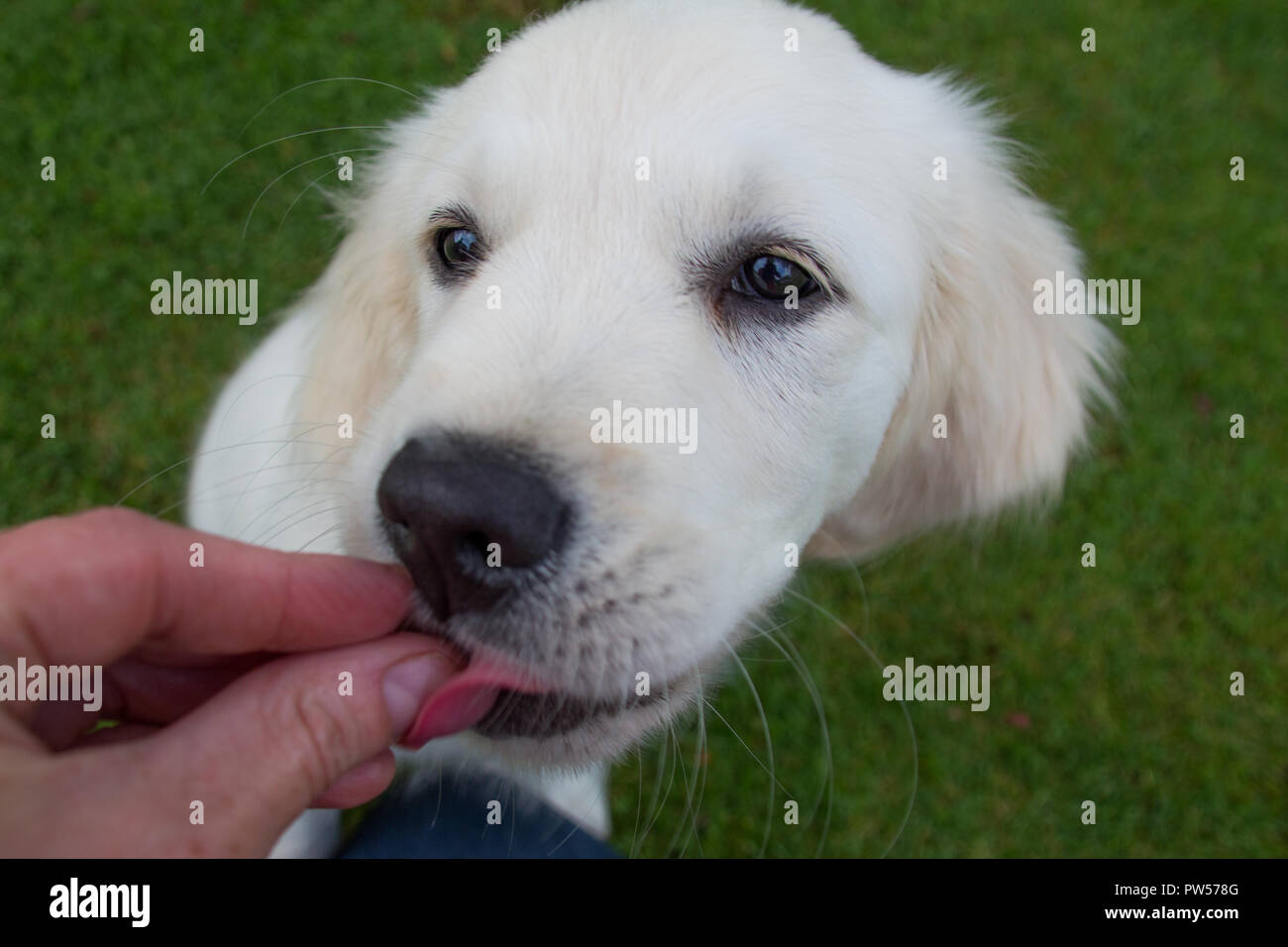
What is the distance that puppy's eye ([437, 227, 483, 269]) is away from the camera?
211cm

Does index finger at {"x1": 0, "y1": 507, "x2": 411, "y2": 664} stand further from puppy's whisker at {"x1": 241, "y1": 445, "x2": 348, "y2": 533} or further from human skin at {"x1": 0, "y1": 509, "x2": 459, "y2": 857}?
puppy's whisker at {"x1": 241, "y1": 445, "x2": 348, "y2": 533}

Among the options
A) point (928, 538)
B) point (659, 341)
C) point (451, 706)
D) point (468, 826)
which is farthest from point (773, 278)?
point (928, 538)

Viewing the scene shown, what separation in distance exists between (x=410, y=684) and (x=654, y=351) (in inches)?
31.4

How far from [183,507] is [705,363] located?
314 cm

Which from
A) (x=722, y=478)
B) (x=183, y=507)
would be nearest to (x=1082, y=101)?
(x=722, y=478)

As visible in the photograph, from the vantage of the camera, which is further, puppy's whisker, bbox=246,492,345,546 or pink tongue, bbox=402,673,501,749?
puppy's whisker, bbox=246,492,345,546

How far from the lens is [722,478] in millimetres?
1783

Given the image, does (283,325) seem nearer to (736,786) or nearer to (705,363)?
(705,363)

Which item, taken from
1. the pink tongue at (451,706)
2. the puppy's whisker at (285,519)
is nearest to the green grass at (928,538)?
the puppy's whisker at (285,519)

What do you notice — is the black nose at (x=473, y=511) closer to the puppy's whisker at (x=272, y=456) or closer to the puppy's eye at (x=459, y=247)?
the puppy's eye at (x=459, y=247)

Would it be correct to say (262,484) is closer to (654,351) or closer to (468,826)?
(468,826)

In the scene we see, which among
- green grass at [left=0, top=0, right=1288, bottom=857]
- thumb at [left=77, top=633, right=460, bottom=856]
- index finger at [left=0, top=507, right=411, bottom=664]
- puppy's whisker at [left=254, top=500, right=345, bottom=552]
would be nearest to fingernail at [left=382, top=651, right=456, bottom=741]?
thumb at [left=77, top=633, right=460, bottom=856]

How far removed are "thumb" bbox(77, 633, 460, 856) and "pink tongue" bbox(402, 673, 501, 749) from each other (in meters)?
0.03

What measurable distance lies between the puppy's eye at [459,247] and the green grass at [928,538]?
2.37 metres
